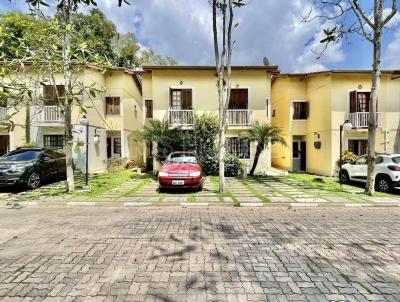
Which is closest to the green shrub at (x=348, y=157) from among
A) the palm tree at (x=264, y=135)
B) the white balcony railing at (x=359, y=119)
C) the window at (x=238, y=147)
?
the white balcony railing at (x=359, y=119)

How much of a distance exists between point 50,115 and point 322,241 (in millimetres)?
17649

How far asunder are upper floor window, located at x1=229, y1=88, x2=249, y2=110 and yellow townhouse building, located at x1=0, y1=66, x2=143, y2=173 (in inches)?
277

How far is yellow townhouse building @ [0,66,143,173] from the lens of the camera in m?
17.9

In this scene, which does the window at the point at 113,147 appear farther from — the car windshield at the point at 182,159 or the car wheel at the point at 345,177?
the car wheel at the point at 345,177

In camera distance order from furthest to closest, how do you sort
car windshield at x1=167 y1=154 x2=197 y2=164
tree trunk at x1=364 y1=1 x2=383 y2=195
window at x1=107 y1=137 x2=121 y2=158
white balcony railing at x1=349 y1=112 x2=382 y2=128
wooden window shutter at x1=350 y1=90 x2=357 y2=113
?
window at x1=107 y1=137 x2=121 y2=158 < wooden window shutter at x1=350 y1=90 x2=357 y2=113 < white balcony railing at x1=349 y1=112 x2=382 y2=128 < car windshield at x1=167 y1=154 x2=197 y2=164 < tree trunk at x1=364 y1=1 x2=383 y2=195

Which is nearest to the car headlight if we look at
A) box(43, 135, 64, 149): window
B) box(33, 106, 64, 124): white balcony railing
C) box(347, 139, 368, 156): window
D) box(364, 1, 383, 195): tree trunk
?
box(33, 106, 64, 124): white balcony railing

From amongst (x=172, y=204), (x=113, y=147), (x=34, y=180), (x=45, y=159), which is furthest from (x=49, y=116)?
(x=172, y=204)

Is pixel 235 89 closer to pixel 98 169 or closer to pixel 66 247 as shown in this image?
pixel 98 169

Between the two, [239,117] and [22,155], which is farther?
[239,117]

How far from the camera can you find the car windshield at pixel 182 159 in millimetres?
12594

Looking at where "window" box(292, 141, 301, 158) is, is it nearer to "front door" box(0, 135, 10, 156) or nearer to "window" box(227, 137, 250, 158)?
"window" box(227, 137, 250, 158)

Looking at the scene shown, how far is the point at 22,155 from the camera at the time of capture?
12.6 meters

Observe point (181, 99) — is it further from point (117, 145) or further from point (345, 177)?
point (345, 177)

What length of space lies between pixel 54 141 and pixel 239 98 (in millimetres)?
12519
